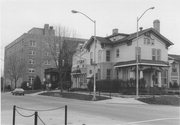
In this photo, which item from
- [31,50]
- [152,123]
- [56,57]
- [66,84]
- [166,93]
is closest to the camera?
[152,123]

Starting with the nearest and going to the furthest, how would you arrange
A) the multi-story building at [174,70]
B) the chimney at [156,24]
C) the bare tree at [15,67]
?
the multi-story building at [174,70] → the chimney at [156,24] → the bare tree at [15,67]

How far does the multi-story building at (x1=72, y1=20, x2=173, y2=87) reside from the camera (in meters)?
43.8

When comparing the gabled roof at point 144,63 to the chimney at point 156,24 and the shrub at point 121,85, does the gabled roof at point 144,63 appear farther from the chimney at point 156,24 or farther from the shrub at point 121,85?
the chimney at point 156,24

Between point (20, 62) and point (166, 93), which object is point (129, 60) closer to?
point (166, 93)

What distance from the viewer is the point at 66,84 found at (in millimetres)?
60500

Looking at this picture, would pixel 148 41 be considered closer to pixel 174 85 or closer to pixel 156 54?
pixel 156 54

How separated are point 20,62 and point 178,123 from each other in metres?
68.5

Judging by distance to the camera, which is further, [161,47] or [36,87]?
[36,87]

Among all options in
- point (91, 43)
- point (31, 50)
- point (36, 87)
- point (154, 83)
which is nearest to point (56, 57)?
point (91, 43)

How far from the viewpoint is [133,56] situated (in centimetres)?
4412

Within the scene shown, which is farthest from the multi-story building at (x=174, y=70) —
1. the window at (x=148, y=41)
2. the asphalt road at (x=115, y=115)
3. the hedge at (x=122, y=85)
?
the asphalt road at (x=115, y=115)

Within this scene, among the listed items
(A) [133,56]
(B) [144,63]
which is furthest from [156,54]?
(B) [144,63]

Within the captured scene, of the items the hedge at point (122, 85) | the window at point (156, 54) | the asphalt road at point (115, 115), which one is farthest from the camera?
the window at point (156, 54)

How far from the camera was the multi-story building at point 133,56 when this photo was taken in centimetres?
4378
